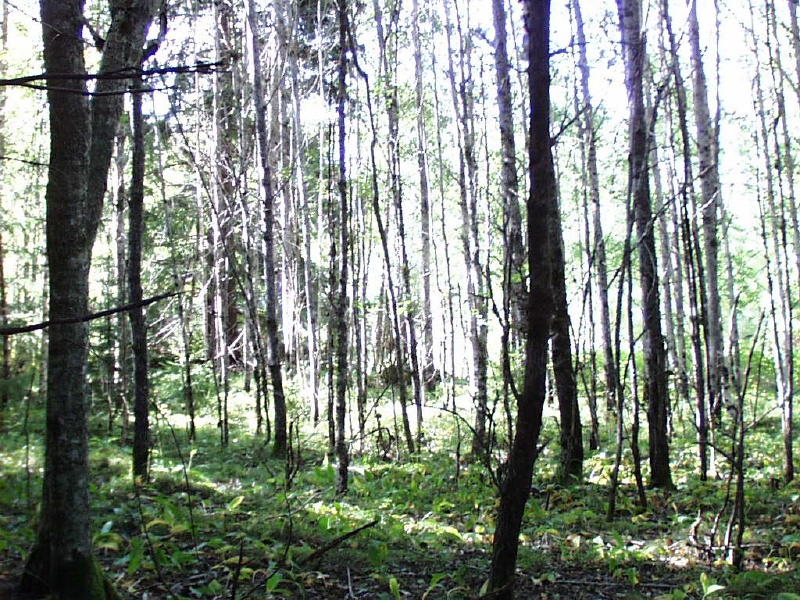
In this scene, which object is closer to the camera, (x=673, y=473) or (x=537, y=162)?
(x=537, y=162)

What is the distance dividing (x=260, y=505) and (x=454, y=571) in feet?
8.89

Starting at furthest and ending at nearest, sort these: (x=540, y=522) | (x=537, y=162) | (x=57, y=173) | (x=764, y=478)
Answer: (x=764, y=478) → (x=540, y=522) → (x=57, y=173) → (x=537, y=162)

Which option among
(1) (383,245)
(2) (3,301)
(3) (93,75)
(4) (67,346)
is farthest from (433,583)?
(2) (3,301)

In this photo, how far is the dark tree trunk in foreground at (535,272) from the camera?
3158mm

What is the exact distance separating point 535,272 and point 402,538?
3.32 metres

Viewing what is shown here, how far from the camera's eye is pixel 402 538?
217 inches

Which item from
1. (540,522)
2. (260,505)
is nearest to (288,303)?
(260,505)

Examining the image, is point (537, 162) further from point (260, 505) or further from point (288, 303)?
point (288, 303)

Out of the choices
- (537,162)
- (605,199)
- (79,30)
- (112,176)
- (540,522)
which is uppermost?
(605,199)

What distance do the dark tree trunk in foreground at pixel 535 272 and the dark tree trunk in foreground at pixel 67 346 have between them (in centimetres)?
232

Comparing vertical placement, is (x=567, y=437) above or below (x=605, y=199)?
below

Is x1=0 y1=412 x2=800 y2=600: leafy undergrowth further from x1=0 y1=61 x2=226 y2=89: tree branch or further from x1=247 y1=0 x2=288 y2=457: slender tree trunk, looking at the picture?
x1=0 y1=61 x2=226 y2=89: tree branch

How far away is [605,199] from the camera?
96.5 feet

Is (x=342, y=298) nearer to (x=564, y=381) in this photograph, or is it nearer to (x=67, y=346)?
(x=564, y=381)
